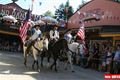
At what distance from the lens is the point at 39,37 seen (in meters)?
18.8

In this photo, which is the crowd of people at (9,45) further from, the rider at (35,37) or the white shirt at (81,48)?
the rider at (35,37)

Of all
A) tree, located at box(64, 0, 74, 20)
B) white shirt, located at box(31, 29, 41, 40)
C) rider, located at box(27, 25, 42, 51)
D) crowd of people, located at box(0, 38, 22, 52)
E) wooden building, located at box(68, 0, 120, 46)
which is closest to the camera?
rider, located at box(27, 25, 42, 51)

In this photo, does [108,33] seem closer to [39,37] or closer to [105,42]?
[105,42]

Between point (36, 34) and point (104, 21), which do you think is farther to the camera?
point (104, 21)

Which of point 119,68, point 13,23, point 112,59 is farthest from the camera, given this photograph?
point 13,23

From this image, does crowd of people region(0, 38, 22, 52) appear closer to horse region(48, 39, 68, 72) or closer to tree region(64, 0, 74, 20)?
tree region(64, 0, 74, 20)

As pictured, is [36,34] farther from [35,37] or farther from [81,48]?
[81,48]

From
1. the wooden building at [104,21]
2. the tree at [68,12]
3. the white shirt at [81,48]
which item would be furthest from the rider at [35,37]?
the tree at [68,12]

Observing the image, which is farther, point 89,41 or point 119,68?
point 89,41

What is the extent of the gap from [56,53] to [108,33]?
6.71 m

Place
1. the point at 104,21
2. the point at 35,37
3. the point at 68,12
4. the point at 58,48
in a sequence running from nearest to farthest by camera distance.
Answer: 1. the point at 35,37
2. the point at 58,48
3. the point at 104,21
4. the point at 68,12

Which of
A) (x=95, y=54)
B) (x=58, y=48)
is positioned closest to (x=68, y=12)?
(x=95, y=54)

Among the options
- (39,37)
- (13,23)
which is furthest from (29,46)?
(13,23)

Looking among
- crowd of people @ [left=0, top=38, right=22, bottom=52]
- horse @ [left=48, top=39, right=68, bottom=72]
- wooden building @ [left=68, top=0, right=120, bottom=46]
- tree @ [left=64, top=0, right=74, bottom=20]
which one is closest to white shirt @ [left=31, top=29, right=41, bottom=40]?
horse @ [left=48, top=39, right=68, bottom=72]
